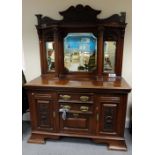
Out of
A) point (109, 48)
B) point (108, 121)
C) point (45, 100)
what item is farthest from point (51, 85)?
point (109, 48)

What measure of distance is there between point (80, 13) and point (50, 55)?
76cm

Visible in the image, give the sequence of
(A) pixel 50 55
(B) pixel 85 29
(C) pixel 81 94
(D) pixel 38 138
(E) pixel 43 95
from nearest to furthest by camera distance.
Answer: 1. (C) pixel 81 94
2. (E) pixel 43 95
3. (D) pixel 38 138
4. (B) pixel 85 29
5. (A) pixel 50 55

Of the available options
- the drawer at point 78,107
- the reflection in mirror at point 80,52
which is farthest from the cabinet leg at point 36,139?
the reflection in mirror at point 80,52

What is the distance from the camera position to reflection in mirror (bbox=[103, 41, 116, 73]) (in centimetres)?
240

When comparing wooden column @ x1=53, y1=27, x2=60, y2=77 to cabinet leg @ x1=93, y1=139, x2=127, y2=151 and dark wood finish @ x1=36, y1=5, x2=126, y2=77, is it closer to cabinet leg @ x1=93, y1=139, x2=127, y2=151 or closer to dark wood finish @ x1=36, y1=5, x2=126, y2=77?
dark wood finish @ x1=36, y1=5, x2=126, y2=77

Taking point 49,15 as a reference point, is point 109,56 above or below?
below

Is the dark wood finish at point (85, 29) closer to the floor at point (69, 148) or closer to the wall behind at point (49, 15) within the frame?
the wall behind at point (49, 15)

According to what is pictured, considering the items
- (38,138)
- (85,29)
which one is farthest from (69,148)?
(85,29)

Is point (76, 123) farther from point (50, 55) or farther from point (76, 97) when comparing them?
point (50, 55)

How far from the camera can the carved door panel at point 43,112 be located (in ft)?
7.13

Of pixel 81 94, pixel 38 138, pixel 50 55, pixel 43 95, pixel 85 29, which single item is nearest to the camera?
pixel 81 94

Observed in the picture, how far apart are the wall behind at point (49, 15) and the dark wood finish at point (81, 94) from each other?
0.10 metres

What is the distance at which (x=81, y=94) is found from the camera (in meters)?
2.07
